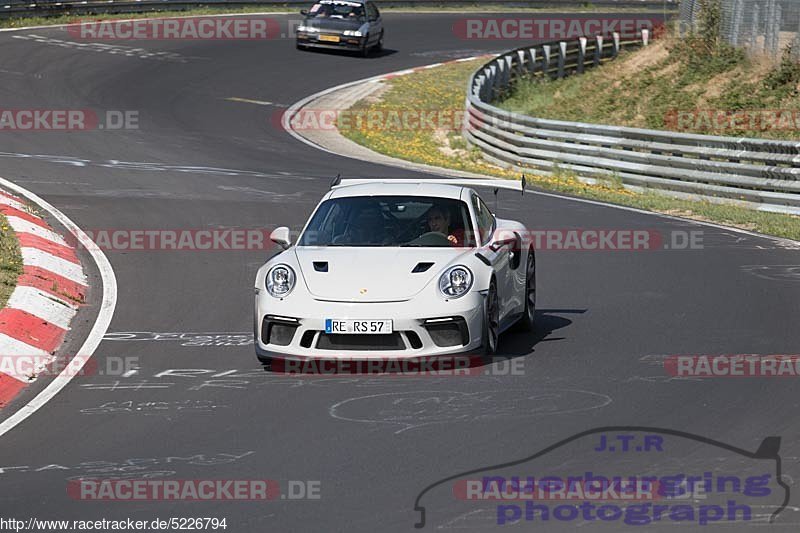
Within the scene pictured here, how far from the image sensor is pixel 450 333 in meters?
10.1

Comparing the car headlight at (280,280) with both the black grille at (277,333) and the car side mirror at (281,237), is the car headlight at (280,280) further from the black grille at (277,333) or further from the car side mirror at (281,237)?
the car side mirror at (281,237)

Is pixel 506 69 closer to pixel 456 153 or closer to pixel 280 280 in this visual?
pixel 456 153

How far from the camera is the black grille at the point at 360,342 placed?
9.96m

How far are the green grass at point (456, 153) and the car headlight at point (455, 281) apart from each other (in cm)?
873

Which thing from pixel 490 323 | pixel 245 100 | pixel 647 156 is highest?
pixel 490 323

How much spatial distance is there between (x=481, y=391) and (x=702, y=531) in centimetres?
317

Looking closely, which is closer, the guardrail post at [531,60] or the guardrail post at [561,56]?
the guardrail post at [531,60]

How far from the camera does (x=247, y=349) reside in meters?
11.0

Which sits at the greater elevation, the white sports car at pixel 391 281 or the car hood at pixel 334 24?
the white sports car at pixel 391 281

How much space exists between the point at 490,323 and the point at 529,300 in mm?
1492

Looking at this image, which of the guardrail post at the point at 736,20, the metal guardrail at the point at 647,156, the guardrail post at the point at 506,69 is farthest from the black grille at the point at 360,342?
the guardrail post at the point at 506,69

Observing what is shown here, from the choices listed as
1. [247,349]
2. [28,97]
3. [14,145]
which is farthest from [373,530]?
[28,97]

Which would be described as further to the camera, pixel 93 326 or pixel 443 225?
pixel 93 326

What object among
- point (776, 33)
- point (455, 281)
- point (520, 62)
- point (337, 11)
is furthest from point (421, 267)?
point (337, 11)
